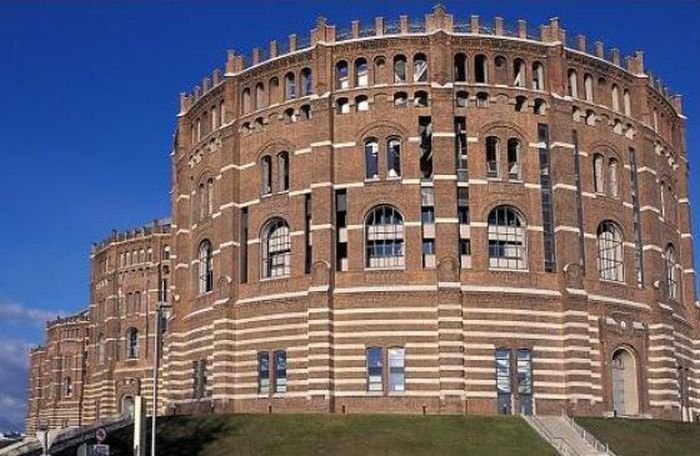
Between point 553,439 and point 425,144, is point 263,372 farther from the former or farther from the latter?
point 553,439

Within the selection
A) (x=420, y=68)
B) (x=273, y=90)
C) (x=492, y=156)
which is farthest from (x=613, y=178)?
(x=273, y=90)

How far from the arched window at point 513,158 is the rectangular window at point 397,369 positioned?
13.1 metres

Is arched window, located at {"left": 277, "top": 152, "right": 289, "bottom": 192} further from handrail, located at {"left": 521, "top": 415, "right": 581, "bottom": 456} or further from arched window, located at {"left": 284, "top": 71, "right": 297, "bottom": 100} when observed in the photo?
handrail, located at {"left": 521, "top": 415, "right": 581, "bottom": 456}

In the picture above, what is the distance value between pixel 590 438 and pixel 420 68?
25.1m

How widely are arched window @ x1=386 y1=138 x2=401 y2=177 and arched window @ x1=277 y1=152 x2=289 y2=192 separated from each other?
6867 millimetres

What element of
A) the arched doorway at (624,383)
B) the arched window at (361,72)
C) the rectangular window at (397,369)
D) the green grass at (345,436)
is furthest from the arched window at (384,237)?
the arched doorway at (624,383)

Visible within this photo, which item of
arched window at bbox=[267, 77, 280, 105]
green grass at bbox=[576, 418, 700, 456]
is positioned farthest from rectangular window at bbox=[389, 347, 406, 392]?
arched window at bbox=[267, 77, 280, 105]

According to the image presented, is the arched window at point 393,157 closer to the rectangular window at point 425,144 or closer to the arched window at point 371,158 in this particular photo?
the arched window at point 371,158

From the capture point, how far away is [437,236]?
60312 mm

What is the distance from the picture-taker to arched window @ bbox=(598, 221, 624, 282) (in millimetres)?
65312

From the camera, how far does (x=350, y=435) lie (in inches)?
1998

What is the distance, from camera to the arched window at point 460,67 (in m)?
63.7

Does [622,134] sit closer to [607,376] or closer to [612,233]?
[612,233]

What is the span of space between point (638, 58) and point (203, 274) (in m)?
32.8
